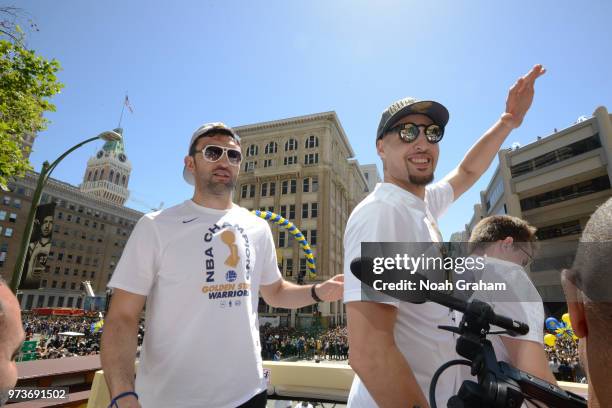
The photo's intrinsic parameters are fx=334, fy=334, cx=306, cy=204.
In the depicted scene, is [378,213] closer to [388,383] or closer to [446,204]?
[388,383]

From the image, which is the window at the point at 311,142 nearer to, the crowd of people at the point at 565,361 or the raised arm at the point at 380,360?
the crowd of people at the point at 565,361

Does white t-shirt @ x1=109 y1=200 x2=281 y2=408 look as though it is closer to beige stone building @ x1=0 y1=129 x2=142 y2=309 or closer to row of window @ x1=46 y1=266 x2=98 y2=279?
beige stone building @ x1=0 y1=129 x2=142 y2=309

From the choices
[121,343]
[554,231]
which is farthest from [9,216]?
[554,231]

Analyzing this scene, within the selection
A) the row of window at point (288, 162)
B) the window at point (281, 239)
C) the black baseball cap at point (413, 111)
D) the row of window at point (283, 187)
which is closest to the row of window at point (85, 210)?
the row of window at point (288, 162)

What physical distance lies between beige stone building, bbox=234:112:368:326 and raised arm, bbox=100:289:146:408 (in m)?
42.1

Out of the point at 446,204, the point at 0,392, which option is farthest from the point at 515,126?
the point at 0,392

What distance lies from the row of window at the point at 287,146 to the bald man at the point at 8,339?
49012 mm

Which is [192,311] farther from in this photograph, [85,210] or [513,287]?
[85,210]

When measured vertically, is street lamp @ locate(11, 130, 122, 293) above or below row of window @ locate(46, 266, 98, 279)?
below

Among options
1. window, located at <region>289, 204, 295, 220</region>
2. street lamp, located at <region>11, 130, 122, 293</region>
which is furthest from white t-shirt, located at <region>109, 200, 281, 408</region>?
window, located at <region>289, 204, 295, 220</region>

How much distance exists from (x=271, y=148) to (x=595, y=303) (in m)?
52.0

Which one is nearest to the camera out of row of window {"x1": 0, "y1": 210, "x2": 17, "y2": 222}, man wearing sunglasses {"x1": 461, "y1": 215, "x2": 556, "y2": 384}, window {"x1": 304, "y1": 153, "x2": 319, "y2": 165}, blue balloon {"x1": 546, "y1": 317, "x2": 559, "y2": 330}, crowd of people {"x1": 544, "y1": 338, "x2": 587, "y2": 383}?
man wearing sunglasses {"x1": 461, "y1": 215, "x2": 556, "y2": 384}

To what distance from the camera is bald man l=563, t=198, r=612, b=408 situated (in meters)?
0.69

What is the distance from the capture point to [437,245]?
1.45 m
